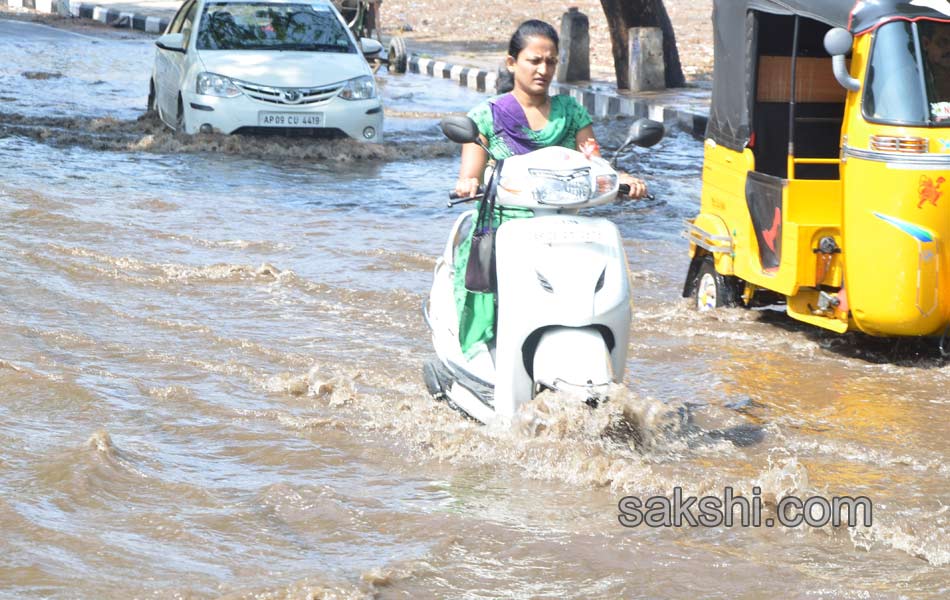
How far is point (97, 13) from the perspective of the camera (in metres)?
33.1

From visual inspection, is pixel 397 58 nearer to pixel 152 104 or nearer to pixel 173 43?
pixel 152 104

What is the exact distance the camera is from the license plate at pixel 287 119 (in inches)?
540

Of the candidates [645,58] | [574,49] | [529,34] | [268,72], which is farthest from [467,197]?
[574,49]

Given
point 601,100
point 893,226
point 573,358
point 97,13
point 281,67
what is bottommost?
point 573,358

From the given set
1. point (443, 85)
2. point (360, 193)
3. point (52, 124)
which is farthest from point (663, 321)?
point (443, 85)

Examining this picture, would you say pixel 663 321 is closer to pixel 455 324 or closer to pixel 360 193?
pixel 455 324

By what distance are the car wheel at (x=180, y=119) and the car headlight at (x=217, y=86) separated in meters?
0.43

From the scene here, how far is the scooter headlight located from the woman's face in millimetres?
569

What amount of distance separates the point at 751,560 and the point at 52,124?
41.2 feet

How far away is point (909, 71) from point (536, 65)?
2253 mm

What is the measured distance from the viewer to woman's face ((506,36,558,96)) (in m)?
5.47

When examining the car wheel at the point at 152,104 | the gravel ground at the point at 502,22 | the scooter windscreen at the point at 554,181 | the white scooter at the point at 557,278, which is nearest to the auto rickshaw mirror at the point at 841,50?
the white scooter at the point at 557,278

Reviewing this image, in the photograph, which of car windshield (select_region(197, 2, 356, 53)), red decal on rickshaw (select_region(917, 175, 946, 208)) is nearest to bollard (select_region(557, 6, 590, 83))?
car windshield (select_region(197, 2, 356, 53))

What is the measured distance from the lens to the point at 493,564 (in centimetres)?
433
